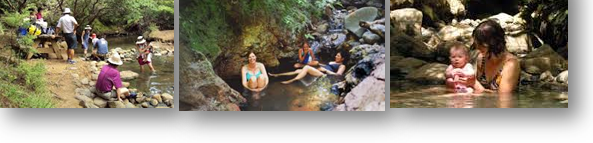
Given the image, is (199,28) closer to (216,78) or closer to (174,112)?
(216,78)

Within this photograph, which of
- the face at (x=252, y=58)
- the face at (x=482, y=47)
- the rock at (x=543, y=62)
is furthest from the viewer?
the face at (x=252, y=58)

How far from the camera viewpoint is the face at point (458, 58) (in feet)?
16.3

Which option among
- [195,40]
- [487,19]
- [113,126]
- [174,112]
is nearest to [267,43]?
[195,40]

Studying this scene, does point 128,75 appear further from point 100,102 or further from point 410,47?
point 410,47

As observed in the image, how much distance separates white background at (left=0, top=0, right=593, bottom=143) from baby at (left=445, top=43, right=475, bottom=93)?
0.75 feet

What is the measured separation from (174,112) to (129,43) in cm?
73

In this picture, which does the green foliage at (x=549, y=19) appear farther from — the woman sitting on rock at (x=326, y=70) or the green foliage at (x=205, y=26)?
the green foliage at (x=205, y=26)

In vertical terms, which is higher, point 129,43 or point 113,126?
point 129,43

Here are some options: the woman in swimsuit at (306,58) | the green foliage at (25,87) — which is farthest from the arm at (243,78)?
the green foliage at (25,87)

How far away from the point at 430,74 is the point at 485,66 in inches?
18.8

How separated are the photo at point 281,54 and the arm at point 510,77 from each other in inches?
41.2

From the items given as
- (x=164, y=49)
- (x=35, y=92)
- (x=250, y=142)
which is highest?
(x=164, y=49)

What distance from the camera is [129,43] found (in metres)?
5.05

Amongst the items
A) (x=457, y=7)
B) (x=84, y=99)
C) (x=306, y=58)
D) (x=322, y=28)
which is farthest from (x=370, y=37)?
(x=84, y=99)
